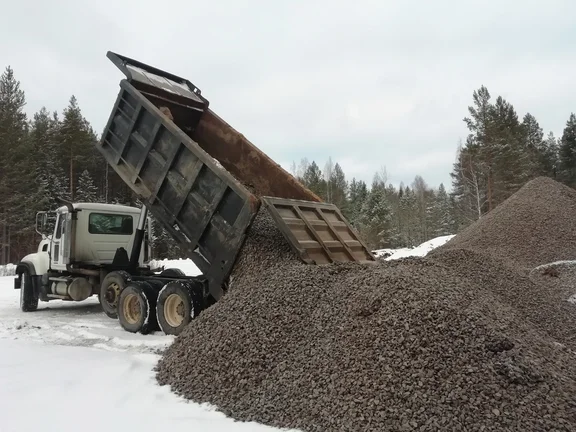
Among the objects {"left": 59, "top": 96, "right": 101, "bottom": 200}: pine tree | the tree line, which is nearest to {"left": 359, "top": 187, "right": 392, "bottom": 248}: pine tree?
the tree line

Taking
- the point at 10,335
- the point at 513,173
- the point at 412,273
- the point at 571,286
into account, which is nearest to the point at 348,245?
the point at 412,273

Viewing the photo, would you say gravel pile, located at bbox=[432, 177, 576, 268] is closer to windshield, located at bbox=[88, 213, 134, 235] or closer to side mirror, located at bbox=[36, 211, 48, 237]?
windshield, located at bbox=[88, 213, 134, 235]

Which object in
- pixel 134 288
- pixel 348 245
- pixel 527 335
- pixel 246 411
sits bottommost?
pixel 246 411

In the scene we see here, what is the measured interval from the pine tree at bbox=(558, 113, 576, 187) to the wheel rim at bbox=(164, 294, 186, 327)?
1427 inches

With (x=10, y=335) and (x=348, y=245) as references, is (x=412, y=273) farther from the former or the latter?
(x=10, y=335)

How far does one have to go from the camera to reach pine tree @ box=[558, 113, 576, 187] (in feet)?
111

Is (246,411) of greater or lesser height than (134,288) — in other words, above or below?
below

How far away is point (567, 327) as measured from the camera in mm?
5539

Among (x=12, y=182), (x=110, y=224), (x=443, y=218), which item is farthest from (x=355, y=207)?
(x=110, y=224)

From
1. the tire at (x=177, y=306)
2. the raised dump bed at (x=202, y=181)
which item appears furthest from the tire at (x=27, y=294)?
the tire at (x=177, y=306)

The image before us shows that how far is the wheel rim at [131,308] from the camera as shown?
7.11 m

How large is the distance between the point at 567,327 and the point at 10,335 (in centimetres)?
825

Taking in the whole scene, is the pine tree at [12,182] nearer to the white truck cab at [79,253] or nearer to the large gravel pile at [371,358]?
the white truck cab at [79,253]

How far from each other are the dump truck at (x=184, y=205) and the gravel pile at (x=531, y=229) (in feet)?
19.4
